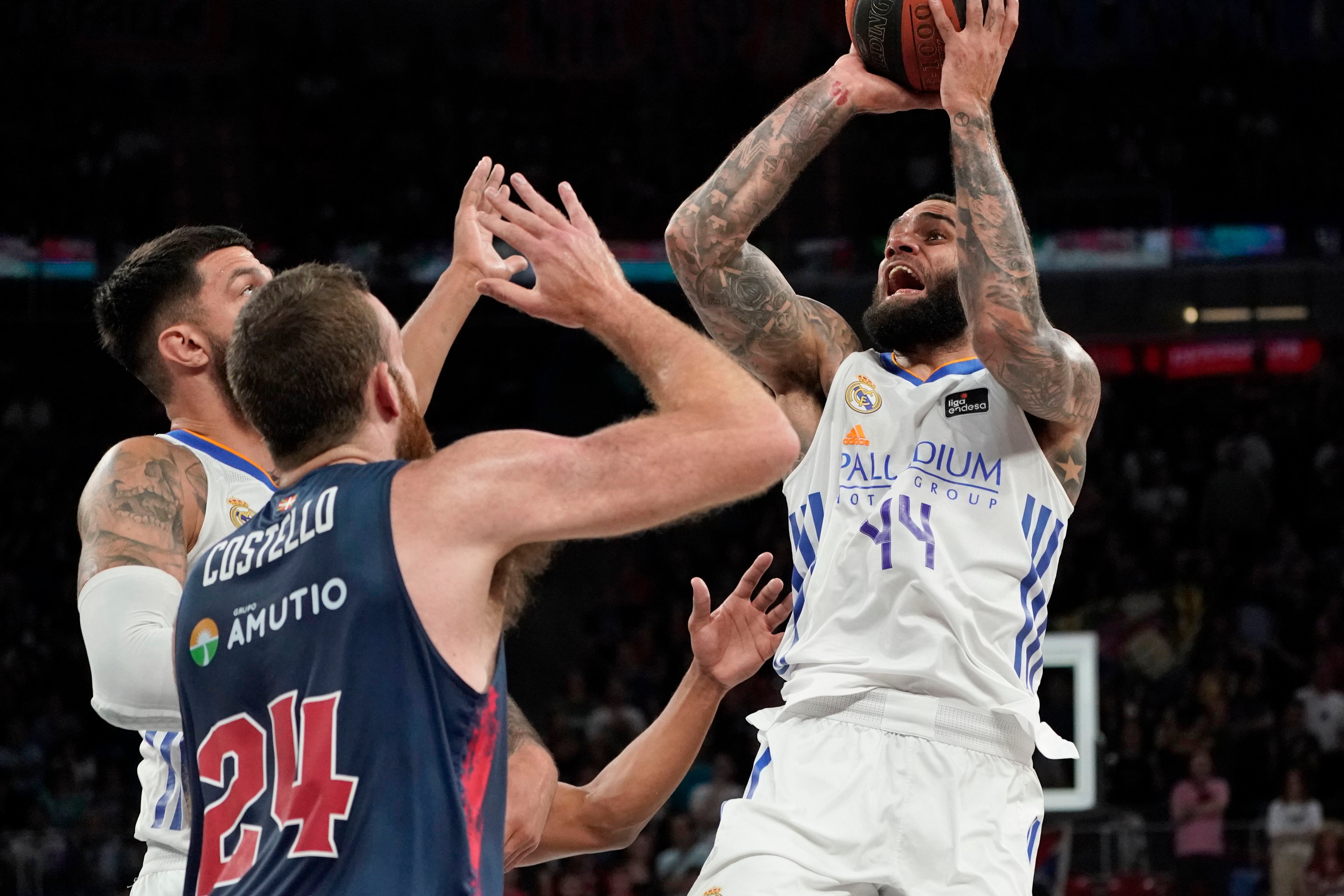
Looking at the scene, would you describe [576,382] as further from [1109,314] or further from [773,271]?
[773,271]

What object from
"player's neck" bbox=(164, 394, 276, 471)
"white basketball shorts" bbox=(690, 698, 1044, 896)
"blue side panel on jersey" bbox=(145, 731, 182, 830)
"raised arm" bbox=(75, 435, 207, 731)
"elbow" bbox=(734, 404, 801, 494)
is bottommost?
"white basketball shorts" bbox=(690, 698, 1044, 896)

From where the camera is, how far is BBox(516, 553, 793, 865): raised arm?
13.6 feet

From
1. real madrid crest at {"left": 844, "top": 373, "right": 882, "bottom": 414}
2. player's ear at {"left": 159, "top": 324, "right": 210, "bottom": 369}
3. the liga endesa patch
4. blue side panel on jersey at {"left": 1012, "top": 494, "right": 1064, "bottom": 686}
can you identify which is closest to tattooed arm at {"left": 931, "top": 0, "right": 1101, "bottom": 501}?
the liga endesa patch

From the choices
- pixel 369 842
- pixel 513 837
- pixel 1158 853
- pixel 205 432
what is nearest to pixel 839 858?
pixel 513 837

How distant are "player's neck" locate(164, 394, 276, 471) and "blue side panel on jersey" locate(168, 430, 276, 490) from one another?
0.15 ft

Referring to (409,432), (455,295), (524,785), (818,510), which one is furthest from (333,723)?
(455,295)

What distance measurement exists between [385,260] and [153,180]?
311 centimetres

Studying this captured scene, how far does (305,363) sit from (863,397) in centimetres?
Answer: 210

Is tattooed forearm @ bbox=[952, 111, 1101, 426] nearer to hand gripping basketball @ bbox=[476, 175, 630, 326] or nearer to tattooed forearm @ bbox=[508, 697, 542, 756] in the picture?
hand gripping basketball @ bbox=[476, 175, 630, 326]

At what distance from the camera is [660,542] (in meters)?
17.2

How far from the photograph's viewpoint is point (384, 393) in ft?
9.46

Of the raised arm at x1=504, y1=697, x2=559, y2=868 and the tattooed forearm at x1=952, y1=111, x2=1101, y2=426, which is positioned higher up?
the tattooed forearm at x1=952, y1=111, x2=1101, y2=426

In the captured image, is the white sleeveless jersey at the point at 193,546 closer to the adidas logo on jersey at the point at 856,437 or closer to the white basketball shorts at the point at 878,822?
the white basketball shorts at the point at 878,822

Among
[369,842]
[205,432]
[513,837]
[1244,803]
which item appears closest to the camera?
[369,842]
